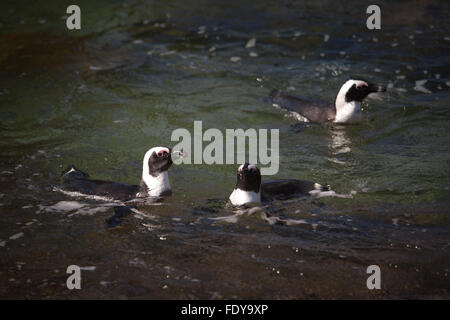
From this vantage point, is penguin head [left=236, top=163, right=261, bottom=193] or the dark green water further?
penguin head [left=236, top=163, right=261, bottom=193]

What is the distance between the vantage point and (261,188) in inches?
261

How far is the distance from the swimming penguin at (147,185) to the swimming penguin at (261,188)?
0.76 metres

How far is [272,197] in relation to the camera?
258 inches

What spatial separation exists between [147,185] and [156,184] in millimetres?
103

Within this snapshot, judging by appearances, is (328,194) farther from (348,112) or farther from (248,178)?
(348,112)

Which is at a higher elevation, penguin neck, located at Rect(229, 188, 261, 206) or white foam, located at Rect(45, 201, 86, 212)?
penguin neck, located at Rect(229, 188, 261, 206)

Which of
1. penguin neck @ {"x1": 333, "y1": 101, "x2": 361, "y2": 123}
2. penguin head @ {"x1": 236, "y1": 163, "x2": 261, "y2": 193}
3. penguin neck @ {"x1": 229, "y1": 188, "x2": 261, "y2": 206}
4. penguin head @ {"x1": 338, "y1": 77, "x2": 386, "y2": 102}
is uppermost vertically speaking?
penguin head @ {"x1": 338, "y1": 77, "x2": 386, "y2": 102}

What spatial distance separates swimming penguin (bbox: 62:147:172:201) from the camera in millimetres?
6633

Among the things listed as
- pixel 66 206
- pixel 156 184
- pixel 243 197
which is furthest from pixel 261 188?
pixel 66 206

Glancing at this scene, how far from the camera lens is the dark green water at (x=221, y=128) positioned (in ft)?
17.0

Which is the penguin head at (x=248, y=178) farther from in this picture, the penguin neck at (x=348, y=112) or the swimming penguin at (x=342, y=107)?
the penguin neck at (x=348, y=112)
